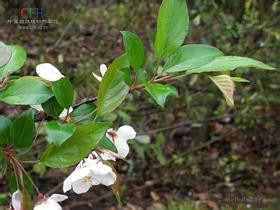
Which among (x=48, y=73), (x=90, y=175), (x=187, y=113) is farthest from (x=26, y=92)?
(x=187, y=113)

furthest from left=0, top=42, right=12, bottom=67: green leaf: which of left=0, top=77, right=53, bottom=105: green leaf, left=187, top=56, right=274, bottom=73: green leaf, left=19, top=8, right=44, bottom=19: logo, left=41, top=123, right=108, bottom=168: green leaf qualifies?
left=19, top=8, right=44, bottom=19: logo

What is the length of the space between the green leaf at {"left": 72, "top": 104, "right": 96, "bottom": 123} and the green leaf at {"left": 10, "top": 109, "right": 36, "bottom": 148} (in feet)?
0.20

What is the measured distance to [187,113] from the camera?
9.21ft

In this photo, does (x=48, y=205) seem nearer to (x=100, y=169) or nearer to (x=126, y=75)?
(x=100, y=169)

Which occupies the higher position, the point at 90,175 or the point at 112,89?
the point at 112,89

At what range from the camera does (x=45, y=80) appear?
2.19 ft

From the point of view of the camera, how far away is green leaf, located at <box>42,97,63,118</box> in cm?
67

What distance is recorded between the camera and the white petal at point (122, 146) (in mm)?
707

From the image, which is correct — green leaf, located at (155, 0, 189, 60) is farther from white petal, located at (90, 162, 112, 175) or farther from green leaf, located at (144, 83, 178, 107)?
white petal, located at (90, 162, 112, 175)

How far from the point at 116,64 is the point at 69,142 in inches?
4.7

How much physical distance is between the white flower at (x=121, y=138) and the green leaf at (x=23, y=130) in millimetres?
110

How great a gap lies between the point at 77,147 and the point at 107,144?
56mm

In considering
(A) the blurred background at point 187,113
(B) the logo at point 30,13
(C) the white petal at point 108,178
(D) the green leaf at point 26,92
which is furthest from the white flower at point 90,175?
(B) the logo at point 30,13

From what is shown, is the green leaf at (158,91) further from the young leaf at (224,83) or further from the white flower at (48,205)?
the white flower at (48,205)
